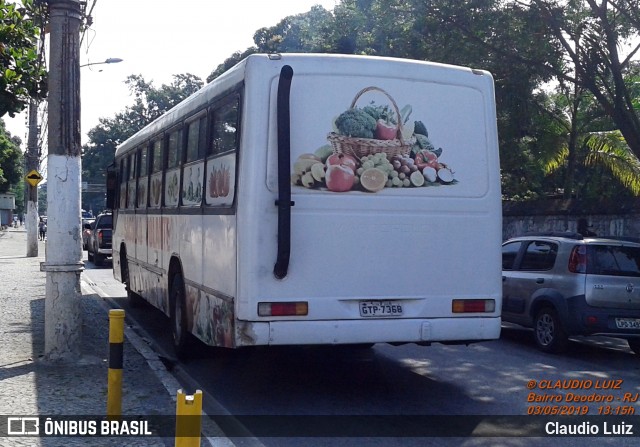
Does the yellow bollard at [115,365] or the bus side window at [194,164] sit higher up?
the bus side window at [194,164]

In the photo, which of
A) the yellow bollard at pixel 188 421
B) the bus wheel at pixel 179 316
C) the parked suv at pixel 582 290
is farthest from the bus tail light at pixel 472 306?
the yellow bollard at pixel 188 421

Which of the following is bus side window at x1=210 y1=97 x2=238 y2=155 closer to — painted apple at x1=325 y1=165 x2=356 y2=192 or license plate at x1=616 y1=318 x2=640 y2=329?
painted apple at x1=325 y1=165 x2=356 y2=192

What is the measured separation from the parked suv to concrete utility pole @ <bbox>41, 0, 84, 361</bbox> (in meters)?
6.23

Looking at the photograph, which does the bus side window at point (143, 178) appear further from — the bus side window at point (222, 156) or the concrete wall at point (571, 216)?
the concrete wall at point (571, 216)

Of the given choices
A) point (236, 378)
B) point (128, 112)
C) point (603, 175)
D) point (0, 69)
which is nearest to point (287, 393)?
point (236, 378)

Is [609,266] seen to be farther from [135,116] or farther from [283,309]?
[135,116]

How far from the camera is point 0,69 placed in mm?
10469

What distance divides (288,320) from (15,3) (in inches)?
260

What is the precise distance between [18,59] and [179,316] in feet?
13.1

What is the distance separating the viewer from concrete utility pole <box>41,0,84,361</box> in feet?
29.5

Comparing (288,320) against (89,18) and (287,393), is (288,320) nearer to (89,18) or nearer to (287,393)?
(287,393)

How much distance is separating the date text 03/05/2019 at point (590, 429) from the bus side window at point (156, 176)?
21.3ft

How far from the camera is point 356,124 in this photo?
7395 millimetres

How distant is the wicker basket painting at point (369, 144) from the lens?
289 inches
